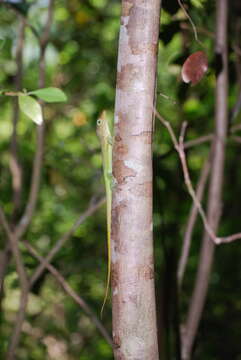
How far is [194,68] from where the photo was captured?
0.87 metres

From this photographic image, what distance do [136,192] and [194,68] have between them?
1.17 ft

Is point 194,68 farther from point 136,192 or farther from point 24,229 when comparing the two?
point 24,229

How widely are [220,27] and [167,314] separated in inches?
33.5

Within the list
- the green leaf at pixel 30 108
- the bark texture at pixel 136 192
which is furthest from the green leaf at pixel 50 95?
the bark texture at pixel 136 192

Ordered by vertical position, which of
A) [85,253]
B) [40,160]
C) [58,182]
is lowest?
[85,253]

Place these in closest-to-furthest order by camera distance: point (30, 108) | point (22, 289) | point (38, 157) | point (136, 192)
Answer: point (136, 192)
point (30, 108)
point (22, 289)
point (38, 157)

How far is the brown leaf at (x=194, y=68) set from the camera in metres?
0.86

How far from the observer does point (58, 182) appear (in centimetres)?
201

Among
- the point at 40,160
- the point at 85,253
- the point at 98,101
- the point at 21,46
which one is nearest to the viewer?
the point at 40,160

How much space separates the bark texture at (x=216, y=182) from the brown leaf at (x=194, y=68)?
17.1 inches

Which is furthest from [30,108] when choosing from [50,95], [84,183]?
[84,183]

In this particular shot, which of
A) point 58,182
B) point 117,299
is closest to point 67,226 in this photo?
point 58,182

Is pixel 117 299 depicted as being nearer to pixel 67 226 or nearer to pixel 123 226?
pixel 123 226

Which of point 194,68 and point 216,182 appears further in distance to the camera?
point 216,182
